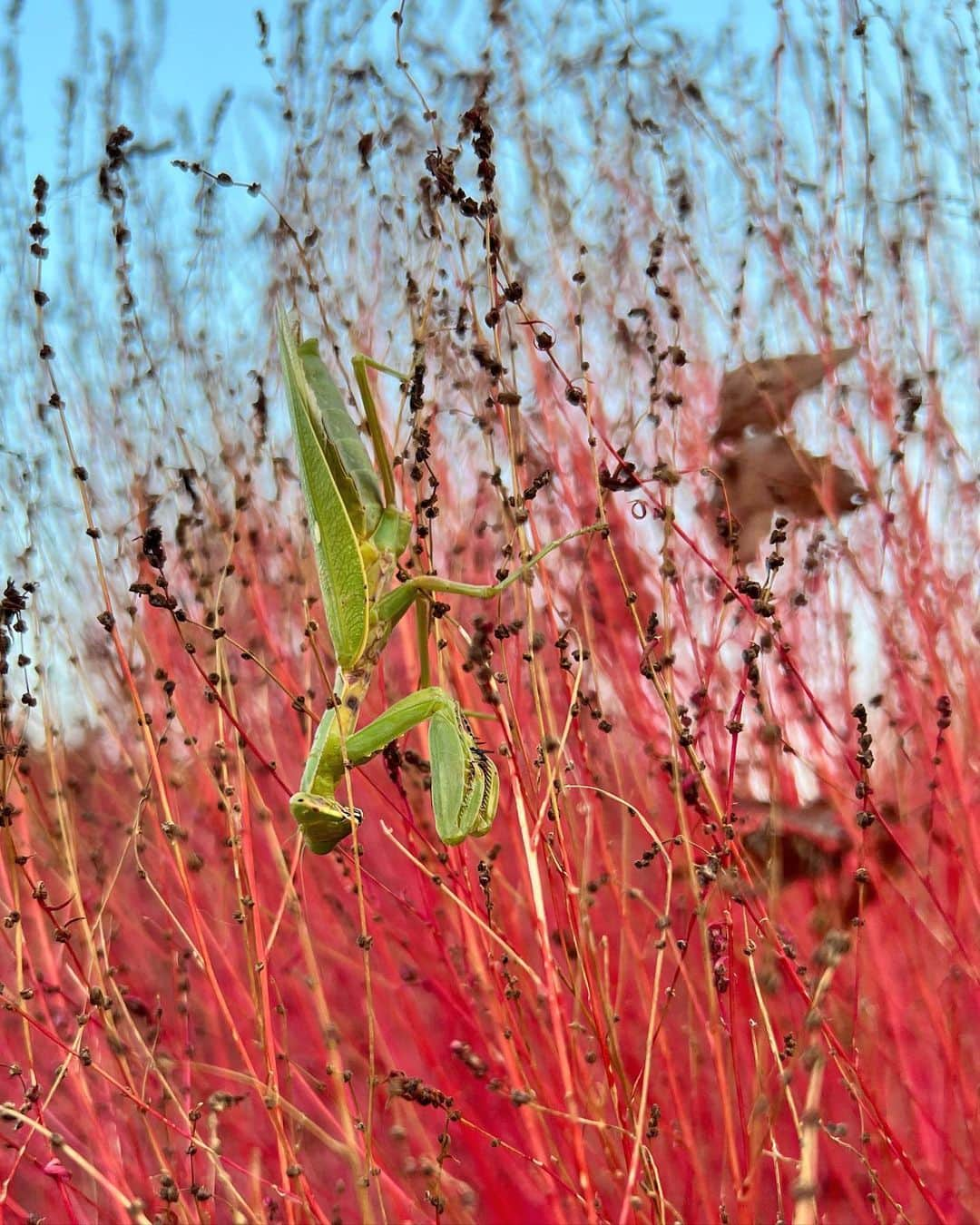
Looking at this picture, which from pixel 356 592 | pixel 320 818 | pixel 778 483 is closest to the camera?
pixel 320 818

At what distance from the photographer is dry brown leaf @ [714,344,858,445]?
2133 mm

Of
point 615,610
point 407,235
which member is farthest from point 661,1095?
point 407,235

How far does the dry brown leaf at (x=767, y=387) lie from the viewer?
84.0 inches

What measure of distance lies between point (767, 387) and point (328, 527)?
107 centimetres

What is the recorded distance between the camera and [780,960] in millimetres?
1460

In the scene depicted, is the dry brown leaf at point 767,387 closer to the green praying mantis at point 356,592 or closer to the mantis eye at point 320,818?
the green praying mantis at point 356,592

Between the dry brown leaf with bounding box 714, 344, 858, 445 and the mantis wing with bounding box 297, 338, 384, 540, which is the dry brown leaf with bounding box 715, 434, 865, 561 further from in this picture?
the mantis wing with bounding box 297, 338, 384, 540

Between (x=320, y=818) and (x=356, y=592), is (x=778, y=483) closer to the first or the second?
(x=356, y=592)

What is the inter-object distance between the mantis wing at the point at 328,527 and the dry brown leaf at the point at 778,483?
882 millimetres

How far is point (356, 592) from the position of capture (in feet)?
4.86

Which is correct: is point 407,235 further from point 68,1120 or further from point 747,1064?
point 68,1120

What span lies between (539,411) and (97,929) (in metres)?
1.17

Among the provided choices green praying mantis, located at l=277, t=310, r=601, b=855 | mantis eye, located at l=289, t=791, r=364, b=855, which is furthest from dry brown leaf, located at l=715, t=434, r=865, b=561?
mantis eye, located at l=289, t=791, r=364, b=855

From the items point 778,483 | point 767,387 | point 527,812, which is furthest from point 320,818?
point 767,387
